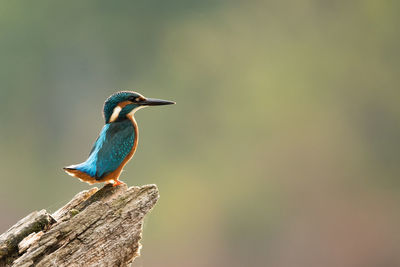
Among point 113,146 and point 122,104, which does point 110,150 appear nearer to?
point 113,146

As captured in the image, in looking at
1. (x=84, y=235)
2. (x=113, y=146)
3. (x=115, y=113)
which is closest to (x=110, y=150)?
(x=113, y=146)

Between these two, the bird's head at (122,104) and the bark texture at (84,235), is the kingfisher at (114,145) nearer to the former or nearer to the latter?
the bird's head at (122,104)

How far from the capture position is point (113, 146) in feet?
11.7

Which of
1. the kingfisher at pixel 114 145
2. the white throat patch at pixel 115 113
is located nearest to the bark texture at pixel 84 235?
the kingfisher at pixel 114 145

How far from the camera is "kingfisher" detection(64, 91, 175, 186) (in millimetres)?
3434

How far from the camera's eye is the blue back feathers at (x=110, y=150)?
135 inches

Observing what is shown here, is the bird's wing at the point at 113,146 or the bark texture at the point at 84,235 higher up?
the bird's wing at the point at 113,146

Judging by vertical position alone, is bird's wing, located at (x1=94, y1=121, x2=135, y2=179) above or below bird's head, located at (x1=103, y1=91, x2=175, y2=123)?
below

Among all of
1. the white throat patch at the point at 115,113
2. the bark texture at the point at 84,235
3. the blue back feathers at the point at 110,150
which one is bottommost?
the bark texture at the point at 84,235

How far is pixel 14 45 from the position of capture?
16.6 metres

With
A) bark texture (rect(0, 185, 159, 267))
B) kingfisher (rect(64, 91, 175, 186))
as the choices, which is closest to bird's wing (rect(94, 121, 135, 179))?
kingfisher (rect(64, 91, 175, 186))

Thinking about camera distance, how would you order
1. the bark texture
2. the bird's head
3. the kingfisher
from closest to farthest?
the bark texture < the kingfisher < the bird's head

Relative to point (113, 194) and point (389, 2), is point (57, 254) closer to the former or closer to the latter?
point (113, 194)

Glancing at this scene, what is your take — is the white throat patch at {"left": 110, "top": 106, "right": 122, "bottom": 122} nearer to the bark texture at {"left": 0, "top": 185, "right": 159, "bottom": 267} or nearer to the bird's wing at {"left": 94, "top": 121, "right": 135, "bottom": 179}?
the bird's wing at {"left": 94, "top": 121, "right": 135, "bottom": 179}
